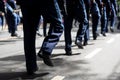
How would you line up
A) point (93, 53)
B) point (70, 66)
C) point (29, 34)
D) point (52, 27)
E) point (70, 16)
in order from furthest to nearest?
point (93, 53)
point (70, 16)
point (70, 66)
point (52, 27)
point (29, 34)

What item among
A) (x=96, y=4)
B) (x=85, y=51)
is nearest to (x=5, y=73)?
(x=85, y=51)

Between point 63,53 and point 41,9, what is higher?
point 41,9

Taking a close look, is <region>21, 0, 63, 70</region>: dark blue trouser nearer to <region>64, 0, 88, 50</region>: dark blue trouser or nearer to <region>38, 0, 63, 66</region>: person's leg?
<region>38, 0, 63, 66</region>: person's leg

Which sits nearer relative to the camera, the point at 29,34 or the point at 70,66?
the point at 29,34

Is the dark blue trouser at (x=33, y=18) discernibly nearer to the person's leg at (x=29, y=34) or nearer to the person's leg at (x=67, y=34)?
the person's leg at (x=29, y=34)

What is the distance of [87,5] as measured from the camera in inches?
390

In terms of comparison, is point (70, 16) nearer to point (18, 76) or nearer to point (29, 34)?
point (29, 34)

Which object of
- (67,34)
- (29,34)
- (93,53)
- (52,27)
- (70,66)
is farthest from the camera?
(93,53)

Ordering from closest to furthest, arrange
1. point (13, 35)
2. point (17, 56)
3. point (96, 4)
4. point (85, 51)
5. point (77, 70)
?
1. point (77, 70)
2. point (17, 56)
3. point (85, 51)
4. point (96, 4)
5. point (13, 35)

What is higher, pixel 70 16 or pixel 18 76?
pixel 70 16

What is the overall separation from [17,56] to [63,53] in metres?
1.04

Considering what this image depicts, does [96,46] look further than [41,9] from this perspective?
Yes

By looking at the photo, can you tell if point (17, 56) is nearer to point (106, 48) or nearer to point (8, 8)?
point (106, 48)

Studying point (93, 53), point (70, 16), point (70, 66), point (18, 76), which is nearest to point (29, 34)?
point (18, 76)
